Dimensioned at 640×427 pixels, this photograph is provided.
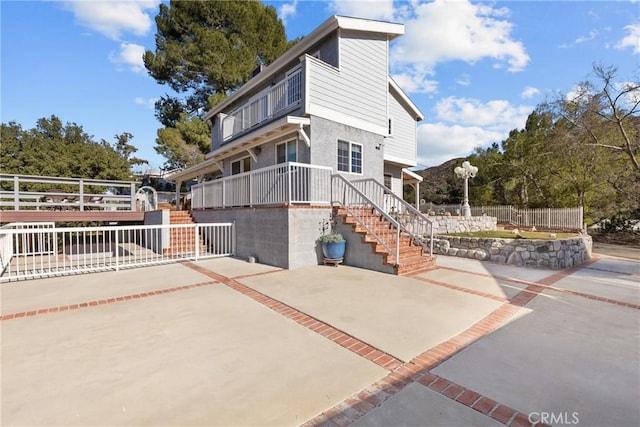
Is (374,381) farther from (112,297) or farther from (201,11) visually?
(201,11)

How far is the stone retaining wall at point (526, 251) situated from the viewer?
8250mm

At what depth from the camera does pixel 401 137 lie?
14.5 metres

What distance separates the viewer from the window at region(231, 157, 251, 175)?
12.6m

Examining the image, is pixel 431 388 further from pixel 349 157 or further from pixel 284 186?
pixel 349 157

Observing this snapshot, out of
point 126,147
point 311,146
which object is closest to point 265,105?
point 311,146

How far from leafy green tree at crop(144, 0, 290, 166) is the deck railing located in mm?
6303

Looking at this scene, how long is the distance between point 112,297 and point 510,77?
15.9 meters

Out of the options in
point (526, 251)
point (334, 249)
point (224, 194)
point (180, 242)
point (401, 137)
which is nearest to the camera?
point (334, 249)

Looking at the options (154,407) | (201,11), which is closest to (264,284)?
(154,407)

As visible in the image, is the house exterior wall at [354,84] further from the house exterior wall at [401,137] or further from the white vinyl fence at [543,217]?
the white vinyl fence at [543,217]

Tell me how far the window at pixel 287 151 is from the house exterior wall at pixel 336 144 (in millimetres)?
868

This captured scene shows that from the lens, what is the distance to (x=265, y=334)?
3.60 meters

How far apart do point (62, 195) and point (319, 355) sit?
13989 millimetres

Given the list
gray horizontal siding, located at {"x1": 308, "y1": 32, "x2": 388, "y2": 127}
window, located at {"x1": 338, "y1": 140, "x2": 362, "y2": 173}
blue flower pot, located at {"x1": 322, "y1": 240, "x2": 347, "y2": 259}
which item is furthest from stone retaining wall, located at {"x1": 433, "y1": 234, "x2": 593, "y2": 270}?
gray horizontal siding, located at {"x1": 308, "y1": 32, "x2": 388, "y2": 127}
